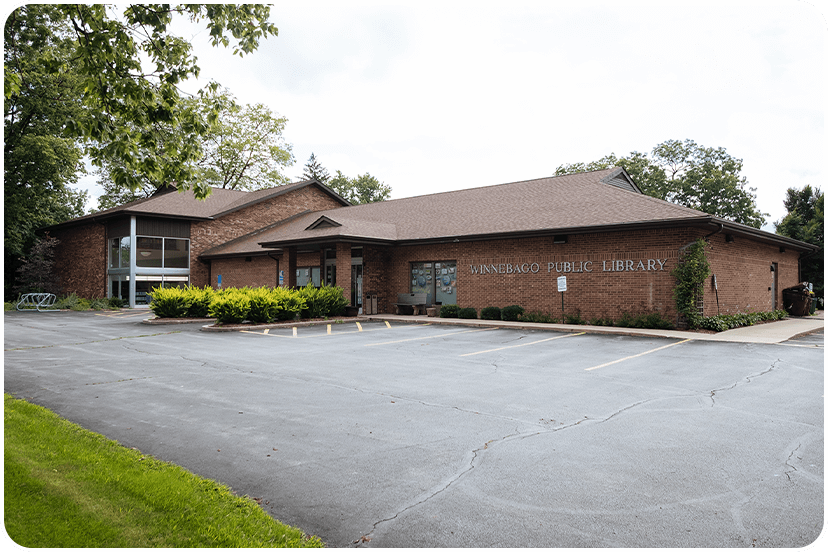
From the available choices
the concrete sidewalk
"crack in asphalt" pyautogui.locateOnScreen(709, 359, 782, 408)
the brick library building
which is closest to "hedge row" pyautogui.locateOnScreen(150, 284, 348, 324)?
the brick library building

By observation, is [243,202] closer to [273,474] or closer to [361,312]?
[361,312]

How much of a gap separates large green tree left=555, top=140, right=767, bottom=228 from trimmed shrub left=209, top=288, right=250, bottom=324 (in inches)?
1327

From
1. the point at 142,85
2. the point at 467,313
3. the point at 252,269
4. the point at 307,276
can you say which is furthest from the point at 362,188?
the point at 142,85

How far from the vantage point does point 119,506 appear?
12.0 feet

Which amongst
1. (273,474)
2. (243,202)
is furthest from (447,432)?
(243,202)

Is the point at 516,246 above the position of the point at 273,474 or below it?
above

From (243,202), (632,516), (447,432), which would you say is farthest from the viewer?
(243,202)

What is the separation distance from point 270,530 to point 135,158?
6.78 m

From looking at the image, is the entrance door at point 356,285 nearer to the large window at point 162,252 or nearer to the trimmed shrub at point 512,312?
the trimmed shrub at point 512,312

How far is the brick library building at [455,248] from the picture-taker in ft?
56.0

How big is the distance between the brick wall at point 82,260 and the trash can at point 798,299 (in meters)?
34.9

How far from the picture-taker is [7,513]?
3.53 m

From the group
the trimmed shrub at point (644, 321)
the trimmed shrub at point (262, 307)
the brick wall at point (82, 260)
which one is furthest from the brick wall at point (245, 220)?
the trimmed shrub at point (644, 321)

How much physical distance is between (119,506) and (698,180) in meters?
46.6
